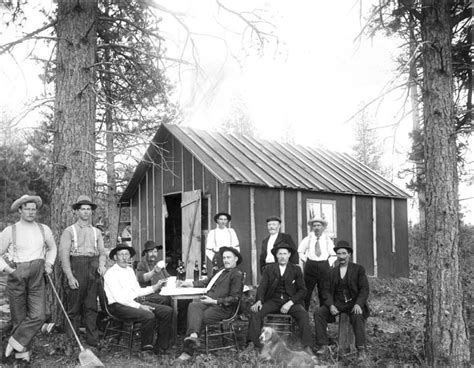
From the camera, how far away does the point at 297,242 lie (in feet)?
41.4

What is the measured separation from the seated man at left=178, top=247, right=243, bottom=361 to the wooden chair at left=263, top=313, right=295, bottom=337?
20.9 inches

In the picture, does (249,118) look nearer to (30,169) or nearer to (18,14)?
(30,169)

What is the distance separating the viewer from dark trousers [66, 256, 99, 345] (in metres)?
7.23

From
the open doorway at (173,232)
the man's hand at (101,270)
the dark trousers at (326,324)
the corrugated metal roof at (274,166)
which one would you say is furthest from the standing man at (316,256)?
the open doorway at (173,232)

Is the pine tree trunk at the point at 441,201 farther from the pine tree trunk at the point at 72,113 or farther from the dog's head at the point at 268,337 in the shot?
the pine tree trunk at the point at 72,113

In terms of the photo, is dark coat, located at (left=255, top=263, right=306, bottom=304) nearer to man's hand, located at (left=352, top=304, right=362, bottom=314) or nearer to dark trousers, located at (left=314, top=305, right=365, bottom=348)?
dark trousers, located at (left=314, top=305, right=365, bottom=348)

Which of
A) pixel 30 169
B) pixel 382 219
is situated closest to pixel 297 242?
pixel 382 219

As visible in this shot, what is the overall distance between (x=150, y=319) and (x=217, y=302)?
929mm

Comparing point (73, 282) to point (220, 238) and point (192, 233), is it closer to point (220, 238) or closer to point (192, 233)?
point (220, 238)

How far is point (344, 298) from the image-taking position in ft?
25.5

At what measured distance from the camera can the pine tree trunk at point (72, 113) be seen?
26.7ft

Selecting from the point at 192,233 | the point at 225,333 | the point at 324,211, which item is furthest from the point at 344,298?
the point at 324,211

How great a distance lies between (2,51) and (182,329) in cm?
509

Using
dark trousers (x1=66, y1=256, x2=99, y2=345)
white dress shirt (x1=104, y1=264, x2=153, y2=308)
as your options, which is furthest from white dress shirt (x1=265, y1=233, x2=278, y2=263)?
dark trousers (x1=66, y1=256, x2=99, y2=345)
